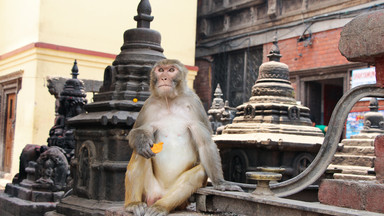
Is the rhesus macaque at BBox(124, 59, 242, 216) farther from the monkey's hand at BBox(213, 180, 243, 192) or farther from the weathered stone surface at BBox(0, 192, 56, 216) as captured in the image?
→ the weathered stone surface at BBox(0, 192, 56, 216)

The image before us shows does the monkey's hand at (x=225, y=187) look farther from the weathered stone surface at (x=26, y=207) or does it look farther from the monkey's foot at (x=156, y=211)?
the weathered stone surface at (x=26, y=207)

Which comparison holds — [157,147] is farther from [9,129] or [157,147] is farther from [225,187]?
[9,129]

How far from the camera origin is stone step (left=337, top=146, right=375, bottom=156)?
7.65 m

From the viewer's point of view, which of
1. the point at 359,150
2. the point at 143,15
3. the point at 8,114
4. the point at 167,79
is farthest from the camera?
the point at 8,114

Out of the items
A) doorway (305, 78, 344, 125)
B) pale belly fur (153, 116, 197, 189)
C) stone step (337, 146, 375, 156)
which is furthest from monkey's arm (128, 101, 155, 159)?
doorway (305, 78, 344, 125)

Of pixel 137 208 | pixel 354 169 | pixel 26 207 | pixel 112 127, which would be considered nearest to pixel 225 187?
pixel 137 208

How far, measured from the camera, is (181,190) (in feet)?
11.1

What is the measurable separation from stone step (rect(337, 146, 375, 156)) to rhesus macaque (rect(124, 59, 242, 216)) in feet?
15.8

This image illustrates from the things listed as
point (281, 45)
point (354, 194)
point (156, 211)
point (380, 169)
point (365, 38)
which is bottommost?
point (156, 211)

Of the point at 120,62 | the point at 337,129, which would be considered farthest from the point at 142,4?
the point at 337,129

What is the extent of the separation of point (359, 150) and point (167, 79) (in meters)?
5.15

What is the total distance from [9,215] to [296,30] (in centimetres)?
876

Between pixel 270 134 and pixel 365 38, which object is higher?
pixel 365 38

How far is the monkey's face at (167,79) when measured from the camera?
3.58m
